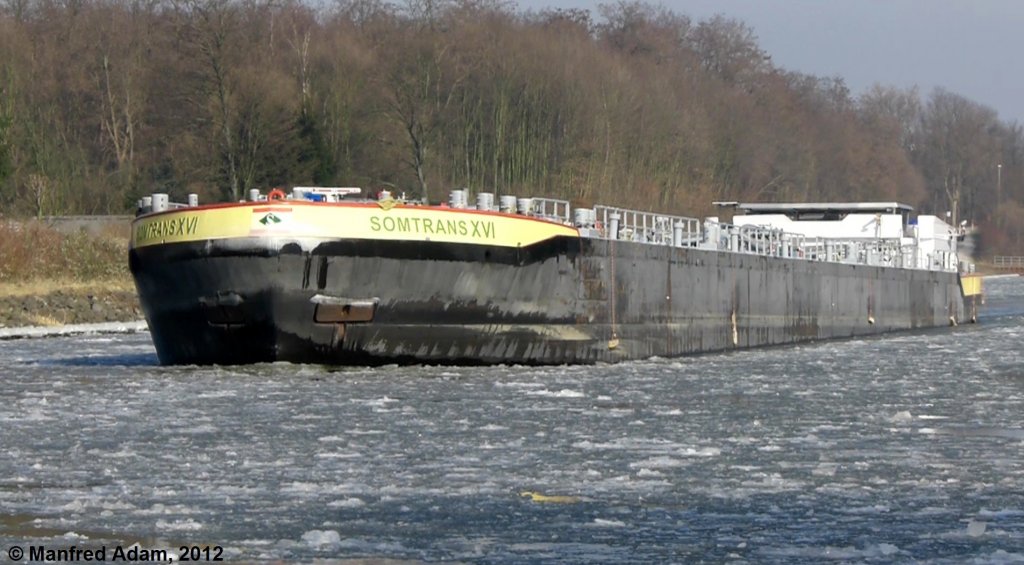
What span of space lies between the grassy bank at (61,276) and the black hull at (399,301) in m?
15.4

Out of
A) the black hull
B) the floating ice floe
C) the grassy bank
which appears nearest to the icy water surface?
the black hull

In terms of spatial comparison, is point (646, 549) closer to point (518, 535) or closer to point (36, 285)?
point (518, 535)

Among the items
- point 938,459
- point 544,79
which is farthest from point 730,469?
point 544,79

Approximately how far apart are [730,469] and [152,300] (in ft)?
35.9

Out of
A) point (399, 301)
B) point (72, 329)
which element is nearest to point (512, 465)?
point (399, 301)

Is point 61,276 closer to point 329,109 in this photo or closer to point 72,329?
point 72,329

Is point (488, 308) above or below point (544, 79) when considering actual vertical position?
below

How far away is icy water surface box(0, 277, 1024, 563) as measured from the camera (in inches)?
365

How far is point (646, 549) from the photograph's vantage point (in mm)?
9055

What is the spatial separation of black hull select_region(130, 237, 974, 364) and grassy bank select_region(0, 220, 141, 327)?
607 inches

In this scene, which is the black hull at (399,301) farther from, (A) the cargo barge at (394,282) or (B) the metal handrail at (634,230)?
(B) the metal handrail at (634,230)

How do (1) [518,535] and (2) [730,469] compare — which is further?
(2) [730,469]

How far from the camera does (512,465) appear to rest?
1204cm

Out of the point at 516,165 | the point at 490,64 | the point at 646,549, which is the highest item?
the point at 490,64
